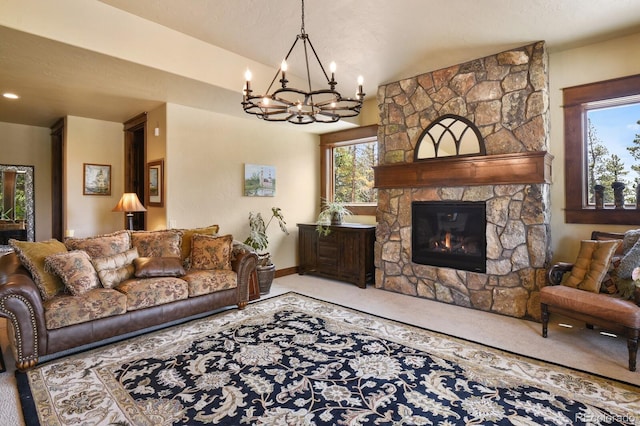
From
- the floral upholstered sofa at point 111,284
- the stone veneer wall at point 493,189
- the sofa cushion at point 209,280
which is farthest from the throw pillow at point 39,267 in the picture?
the stone veneer wall at point 493,189

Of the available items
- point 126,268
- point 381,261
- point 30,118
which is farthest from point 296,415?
point 30,118

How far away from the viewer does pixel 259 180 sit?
5801mm

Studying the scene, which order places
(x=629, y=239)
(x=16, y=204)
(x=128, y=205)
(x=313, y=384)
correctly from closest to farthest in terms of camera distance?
(x=313, y=384) < (x=629, y=239) < (x=128, y=205) < (x=16, y=204)

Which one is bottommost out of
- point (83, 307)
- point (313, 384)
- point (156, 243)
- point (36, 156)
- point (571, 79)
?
point (313, 384)

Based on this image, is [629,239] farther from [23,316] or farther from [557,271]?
[23,316]

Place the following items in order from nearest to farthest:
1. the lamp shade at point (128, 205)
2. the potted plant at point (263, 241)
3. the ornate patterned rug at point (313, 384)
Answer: the ornate patterned rug at point (313, 384), the lamp shade at point (128, 205), the potted plant at point (263, 241)

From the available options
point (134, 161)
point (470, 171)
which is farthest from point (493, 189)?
point (134, 161)

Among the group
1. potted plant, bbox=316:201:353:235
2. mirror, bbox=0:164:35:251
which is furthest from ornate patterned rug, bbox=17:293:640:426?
mirror, bbox=0:164:35:251

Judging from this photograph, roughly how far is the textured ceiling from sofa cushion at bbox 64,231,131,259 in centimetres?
183

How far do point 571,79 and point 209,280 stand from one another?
16.1 feet

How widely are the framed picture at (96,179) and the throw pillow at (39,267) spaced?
2861 millimetres

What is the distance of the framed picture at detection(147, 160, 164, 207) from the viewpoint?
4.82 meters

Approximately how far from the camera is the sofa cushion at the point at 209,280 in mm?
3836

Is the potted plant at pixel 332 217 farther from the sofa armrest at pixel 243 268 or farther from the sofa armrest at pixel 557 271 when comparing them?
the sofa armrest at pixel 557 271
